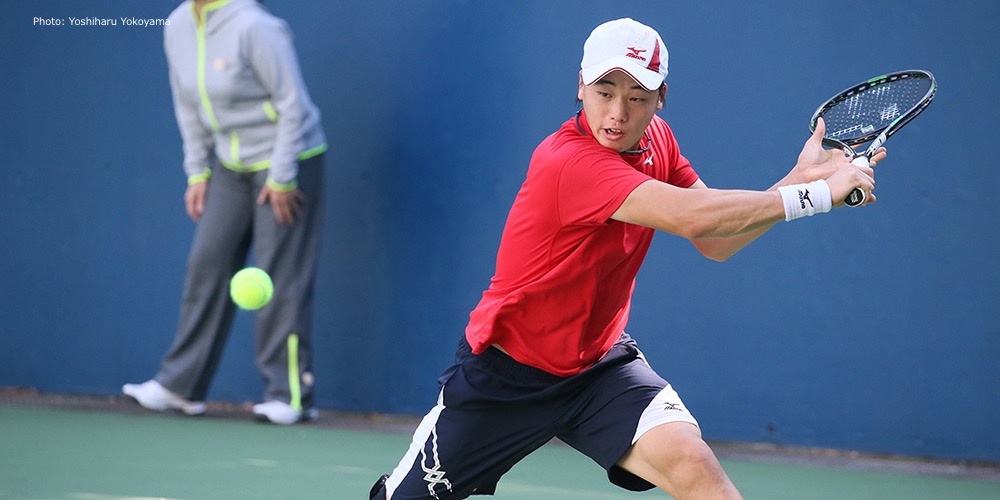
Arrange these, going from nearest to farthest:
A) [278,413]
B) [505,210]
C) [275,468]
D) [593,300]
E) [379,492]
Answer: [593,300] < [379,492] < [275,468] < [278,413] < [505,210]

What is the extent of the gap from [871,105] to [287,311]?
302cm

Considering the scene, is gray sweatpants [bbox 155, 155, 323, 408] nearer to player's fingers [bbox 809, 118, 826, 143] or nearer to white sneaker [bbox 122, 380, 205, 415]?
white sneaker [bbox 122, 380, 205, 415]

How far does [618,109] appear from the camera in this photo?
9.55ft

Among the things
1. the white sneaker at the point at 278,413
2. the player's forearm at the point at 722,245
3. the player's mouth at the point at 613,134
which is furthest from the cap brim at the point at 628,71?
the white sneaker at the point at 278,413

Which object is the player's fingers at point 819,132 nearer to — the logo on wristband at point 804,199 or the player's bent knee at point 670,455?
the logo on wristband at point 804,199

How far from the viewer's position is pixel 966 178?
5.01 m

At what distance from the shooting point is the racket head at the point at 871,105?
130 inches

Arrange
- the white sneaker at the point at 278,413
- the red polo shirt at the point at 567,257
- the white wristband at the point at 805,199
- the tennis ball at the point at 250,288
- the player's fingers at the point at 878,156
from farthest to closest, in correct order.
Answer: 1. the white sneaker at the point at 278,413
2. the tennis ball at the point at 250,288
3. the player's fingers at the point at 878,156
4. the red polo shirt at the point at 567,257
5. the white wristband at the point at 805,199

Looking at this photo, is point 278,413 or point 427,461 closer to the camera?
point 427,461

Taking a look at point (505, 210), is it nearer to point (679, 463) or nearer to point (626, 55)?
point (626, 55)

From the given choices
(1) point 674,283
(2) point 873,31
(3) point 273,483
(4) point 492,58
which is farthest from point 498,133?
(3) point 273,483

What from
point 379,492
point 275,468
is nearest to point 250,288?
point 275,468

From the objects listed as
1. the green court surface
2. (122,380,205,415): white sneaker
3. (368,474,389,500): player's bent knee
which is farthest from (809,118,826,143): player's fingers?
(122,380,205,415): white sneaker

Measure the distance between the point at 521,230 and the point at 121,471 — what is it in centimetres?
214
